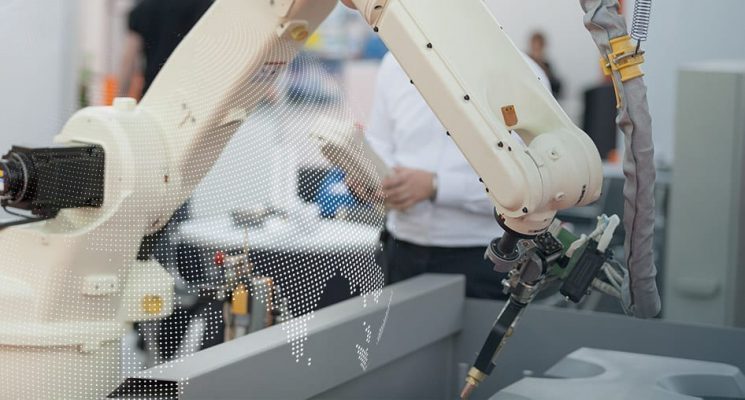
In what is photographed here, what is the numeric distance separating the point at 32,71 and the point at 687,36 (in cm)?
140

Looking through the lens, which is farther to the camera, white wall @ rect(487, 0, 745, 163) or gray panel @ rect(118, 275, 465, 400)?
white wall @ rect(487, 0, 745, 163)

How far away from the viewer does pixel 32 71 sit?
158 centimetres

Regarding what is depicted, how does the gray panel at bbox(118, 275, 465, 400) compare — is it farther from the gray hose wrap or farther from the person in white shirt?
the gray hose wrap

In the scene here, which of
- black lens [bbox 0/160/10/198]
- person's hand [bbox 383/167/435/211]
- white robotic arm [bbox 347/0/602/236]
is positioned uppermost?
white robotic arm [bbox 347/0/602/236]

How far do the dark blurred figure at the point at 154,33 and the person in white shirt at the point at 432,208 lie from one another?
796 millimetres

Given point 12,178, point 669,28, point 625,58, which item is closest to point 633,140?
point 625,58

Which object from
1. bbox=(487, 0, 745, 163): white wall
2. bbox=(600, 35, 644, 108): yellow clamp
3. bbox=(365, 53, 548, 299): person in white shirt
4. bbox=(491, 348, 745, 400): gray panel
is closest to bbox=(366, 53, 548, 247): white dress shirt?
bbox=(365, 53, 548, 299): person in white shirt

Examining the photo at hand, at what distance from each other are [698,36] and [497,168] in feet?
4.70

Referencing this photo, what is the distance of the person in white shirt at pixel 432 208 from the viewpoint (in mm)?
2428

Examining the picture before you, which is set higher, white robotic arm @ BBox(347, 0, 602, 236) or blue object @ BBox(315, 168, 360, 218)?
white robotic arm @ BBox(347, 0, 602, 236)

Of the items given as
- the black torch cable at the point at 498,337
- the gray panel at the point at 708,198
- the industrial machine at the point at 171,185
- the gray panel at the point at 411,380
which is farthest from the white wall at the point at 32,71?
the gray panel at the point at 708,198

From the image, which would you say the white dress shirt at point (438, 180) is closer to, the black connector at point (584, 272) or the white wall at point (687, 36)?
the white wall at point (687, 36)

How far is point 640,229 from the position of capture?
145 cm
